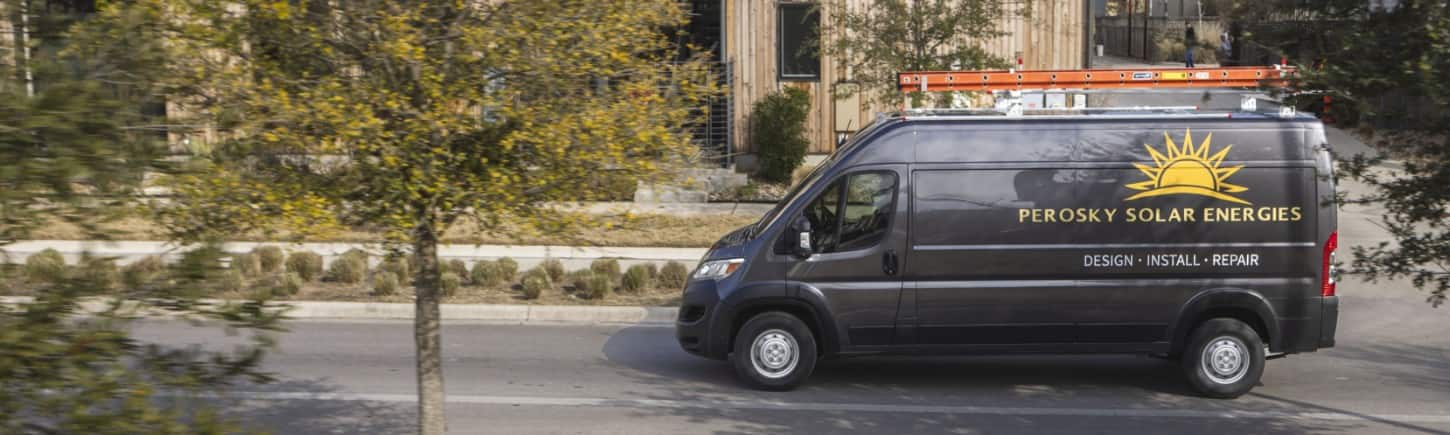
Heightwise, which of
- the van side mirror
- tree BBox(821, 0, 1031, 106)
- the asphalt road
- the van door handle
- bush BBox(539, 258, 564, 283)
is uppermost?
tree BBox(821, 0, 1031, 106)

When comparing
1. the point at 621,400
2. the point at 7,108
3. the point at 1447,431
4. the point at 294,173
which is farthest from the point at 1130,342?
the point at 7,108

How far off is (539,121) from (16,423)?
299 centimetres

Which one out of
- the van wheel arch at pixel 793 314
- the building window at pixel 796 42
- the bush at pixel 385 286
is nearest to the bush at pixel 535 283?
the bush at pixel 385 286

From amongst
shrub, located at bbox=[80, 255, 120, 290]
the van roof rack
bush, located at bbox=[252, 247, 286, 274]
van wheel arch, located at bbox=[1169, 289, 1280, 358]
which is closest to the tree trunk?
shrub, located at bbox=[80, 255, 120, 290]

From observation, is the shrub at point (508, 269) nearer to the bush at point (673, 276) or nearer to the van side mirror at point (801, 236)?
the bush at point (673, 276)

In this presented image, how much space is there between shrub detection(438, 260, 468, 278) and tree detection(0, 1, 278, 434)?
1101 centimetres

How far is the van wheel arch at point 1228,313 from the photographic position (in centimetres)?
951

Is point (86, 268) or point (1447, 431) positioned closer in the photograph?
point (86, 268)

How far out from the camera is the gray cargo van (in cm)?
949

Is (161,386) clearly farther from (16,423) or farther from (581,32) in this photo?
(581,32)

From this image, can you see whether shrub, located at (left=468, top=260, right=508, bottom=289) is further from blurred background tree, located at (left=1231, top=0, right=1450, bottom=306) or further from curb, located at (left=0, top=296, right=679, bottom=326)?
blurred background tree, located at (left=1231, top=0, right=1450, bottom=306)

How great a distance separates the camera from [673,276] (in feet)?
46.5

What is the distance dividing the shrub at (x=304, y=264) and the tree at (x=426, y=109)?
29.5 feet

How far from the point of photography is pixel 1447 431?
887cm
